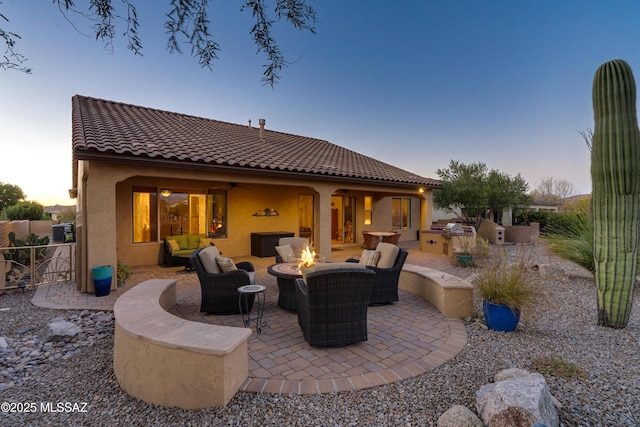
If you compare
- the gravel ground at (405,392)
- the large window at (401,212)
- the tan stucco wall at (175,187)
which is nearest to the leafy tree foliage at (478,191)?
the large window at (401,212)

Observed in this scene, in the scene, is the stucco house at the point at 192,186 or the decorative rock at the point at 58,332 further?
the stucco house at the point at 192,186

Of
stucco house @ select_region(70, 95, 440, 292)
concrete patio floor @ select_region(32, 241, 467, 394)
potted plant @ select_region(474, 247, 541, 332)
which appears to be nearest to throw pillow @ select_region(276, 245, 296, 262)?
concrete patio floor @ select_region(32, 241, 467, 394)

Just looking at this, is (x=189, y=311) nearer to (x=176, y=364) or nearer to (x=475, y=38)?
(x=176, y=364)

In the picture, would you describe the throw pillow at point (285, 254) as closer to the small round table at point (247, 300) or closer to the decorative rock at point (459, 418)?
the small round table at point (247, 300)

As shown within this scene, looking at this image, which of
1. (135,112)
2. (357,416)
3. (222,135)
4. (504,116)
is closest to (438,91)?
(504,116)

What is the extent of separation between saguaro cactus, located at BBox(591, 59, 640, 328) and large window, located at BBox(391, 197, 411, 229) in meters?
11.4

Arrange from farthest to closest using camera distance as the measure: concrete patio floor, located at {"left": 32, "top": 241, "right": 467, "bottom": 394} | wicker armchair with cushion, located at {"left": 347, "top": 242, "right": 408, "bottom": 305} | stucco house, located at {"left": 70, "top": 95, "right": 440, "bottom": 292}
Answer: stucco house, located at {"left": 70, "top": 95, "right": 440, "bottom": 292}
wicker armchair with cushion, located at {"left": 347, "top": 242, "right": 408, "bottom": 305}
concrete patio floor, located at {"left": 32, "top": 241, "right": 467, "bottom": 394}

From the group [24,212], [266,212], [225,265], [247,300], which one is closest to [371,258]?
[247,300]

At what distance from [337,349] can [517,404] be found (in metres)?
1.90

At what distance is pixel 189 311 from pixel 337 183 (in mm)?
5854

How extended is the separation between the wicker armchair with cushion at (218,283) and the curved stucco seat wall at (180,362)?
1.60 m

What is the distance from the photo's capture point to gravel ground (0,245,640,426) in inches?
90.6

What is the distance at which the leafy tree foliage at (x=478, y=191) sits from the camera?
16.1 metres

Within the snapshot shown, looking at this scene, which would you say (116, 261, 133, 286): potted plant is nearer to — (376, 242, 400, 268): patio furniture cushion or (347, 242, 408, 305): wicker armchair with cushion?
(347, 242, 408, 305): wicker armchair with cushion
